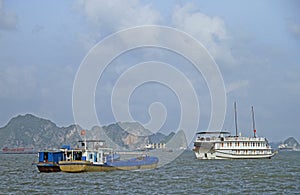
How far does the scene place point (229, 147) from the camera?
104625mm

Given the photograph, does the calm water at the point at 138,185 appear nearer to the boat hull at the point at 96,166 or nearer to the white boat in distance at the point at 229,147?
the boat hull at the point at 96,166

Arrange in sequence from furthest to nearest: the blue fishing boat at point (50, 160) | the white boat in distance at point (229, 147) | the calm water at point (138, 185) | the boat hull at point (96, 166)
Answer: the white boat in distance at point (229, 147) < the blue fishing boat at point (50, 160) < the boat hull at point (96, 166) < the calm water at point (138, 185)

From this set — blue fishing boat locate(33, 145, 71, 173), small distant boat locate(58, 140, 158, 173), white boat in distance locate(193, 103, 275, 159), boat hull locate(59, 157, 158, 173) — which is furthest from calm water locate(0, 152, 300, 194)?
white boat in distance locate(193, 103, 275, 159)

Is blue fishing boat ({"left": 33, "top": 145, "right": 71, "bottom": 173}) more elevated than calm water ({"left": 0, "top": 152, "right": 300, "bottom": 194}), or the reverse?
blue fishing boat ({"left": 33, "top": 145, "right": 71, "bottom": 173})

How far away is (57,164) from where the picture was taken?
61.9 metres

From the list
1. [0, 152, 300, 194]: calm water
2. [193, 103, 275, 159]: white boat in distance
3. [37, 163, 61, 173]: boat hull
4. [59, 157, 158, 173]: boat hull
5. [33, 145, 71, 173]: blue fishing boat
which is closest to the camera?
[0, 152, 300, 194]: calm water

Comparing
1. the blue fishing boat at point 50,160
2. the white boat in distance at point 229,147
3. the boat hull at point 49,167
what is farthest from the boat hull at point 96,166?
the white boat in distance at point 229,147

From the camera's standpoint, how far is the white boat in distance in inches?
4090

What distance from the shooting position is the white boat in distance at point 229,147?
10388 centimetres

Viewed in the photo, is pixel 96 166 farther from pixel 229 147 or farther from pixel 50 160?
pixel 229 147

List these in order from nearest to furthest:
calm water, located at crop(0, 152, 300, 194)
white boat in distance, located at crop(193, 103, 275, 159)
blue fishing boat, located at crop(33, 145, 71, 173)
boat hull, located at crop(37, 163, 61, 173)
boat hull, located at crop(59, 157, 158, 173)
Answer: calm water, located at crop(0, 152, 300, 194) → boat hull, located at crop(59, 157, 158, 173) → boat hull, located at crop(37, 163, 61, 173) → blue fishing boat, located at crop(33, 145, 71, 173) → white boat in distance, located at crop(193, 103, 275, 159)

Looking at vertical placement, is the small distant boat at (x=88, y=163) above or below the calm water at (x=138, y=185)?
above

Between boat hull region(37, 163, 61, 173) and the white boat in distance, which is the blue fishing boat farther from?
the white boat in distance

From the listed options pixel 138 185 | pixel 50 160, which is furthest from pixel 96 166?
pixel 138 185
